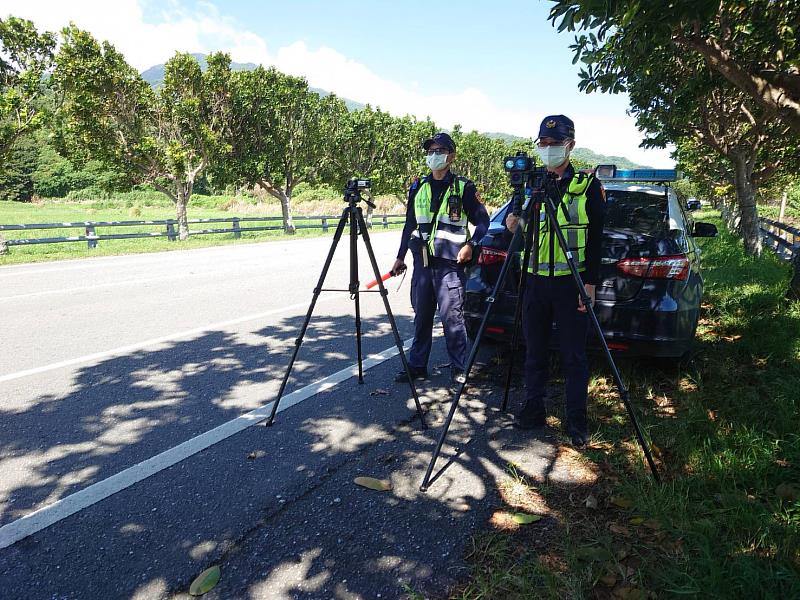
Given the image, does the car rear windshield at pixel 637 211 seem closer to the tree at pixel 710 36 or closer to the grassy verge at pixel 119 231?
the tree at pixel 710 36

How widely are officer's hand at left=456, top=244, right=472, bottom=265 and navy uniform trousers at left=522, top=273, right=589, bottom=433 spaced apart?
2.28ft

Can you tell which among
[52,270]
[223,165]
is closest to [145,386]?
[52,270]

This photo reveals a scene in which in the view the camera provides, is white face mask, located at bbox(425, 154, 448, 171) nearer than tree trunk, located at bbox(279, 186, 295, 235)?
Yes

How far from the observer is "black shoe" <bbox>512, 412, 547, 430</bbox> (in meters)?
3.60

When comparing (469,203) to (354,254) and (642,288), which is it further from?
(642,288)

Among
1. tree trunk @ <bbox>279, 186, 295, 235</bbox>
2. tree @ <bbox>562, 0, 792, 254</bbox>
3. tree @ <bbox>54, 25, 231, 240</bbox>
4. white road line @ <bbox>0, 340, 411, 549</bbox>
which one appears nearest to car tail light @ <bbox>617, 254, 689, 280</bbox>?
white road line @ <bbox>0, 340, 411, 549</bbox>

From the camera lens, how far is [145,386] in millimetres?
4348

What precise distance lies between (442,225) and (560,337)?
130 cm

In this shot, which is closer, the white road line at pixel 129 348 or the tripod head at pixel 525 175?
the tripod head at pixel 525 175

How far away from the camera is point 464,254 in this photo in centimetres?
413

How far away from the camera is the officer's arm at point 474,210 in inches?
164

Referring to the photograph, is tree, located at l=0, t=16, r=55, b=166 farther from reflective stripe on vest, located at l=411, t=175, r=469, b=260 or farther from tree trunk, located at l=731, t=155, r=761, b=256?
tree trunk, located at l=731, t=155, r=761, b=256

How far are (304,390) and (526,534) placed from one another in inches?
89.3

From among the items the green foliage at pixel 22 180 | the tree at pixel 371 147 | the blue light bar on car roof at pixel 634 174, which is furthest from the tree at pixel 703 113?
the green foliage at pixel 22 180
